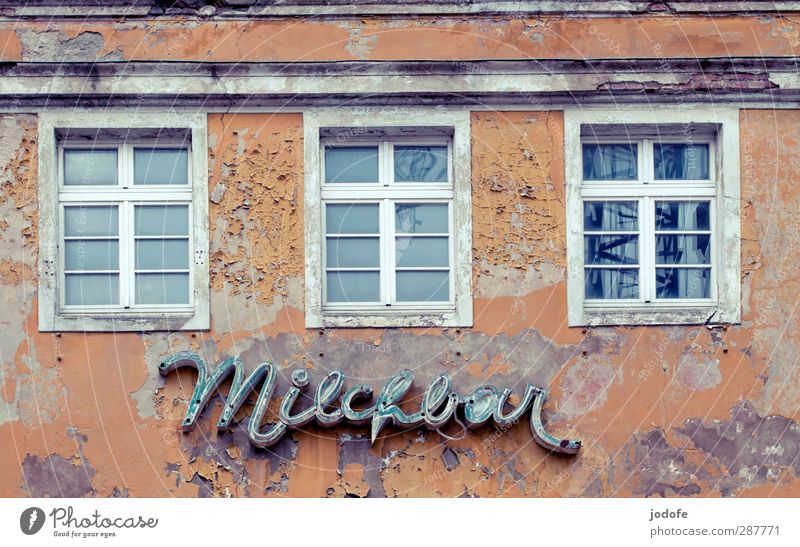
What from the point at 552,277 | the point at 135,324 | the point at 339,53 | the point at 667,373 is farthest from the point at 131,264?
the point at 667,373

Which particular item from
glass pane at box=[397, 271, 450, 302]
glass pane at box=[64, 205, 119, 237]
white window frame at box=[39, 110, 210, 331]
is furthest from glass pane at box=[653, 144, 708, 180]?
glass pane at box=[64, 205, 119, 237]

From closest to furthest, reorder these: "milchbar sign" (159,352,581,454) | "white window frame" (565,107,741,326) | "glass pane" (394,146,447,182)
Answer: "milchbar sign" (159,352,581,454) → "white window frame" (565,107,741,326) → "glass pane" (394,146,447,182)

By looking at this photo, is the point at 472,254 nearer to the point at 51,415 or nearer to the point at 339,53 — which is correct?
the point at 339,53

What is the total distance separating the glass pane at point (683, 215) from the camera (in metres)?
14.8

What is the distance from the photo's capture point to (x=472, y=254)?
14.5 meters

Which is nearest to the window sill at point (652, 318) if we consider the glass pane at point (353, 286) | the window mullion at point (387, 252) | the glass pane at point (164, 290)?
the window mullion at point (387, 252)

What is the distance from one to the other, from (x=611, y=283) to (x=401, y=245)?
1.71m

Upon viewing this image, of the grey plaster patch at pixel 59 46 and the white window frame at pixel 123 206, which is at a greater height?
the grey plaster patch at pixel 59 46

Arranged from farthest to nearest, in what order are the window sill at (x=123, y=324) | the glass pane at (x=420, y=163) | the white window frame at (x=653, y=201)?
the glass pane at (x=420, y=163)
the white window frame at (x=653, y=201)
the window sill at (x=123, y=324)

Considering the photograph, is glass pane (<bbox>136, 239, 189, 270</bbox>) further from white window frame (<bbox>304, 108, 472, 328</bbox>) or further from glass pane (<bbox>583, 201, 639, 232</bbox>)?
glass pane (<bbox>583, 201, 639, 232</bbox>)

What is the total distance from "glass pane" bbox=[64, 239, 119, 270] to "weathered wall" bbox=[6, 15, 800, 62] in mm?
1489

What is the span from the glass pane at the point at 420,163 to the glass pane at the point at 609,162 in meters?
1.17

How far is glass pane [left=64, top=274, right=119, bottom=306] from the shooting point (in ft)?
48.1

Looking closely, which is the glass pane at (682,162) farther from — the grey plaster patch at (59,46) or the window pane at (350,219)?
the grey plaster patch at (59,46)
